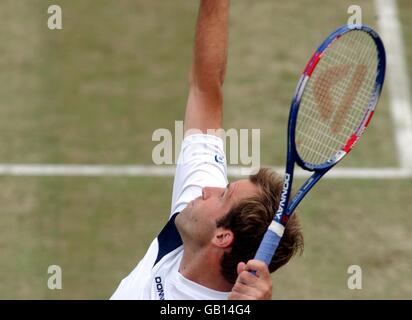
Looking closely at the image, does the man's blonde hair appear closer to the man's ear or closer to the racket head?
the man's ear

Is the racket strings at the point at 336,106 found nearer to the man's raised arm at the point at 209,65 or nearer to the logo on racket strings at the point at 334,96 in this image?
the logo on racket strings at the point at 334,96

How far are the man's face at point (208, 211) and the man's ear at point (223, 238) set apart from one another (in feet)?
0.14

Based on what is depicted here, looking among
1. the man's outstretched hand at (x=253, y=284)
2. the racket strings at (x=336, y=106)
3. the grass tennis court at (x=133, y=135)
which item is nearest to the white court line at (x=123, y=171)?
the grass tennis court at (x=133, y=135)

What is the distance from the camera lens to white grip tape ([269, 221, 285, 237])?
6.28 metres

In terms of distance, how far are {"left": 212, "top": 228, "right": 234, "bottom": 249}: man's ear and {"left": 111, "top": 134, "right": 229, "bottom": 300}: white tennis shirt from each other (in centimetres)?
28

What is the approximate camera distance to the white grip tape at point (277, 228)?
247 inches

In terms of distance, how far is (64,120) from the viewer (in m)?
12.0

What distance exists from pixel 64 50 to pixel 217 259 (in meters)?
7.11

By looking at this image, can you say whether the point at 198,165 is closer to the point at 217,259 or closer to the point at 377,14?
the point at 217,259

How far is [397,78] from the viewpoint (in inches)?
508

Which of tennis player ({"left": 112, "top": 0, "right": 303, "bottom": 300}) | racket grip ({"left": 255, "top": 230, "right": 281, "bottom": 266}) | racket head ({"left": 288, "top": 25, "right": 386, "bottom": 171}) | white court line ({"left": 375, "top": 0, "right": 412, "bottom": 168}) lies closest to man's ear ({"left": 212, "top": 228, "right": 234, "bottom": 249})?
tennis player ({"left": 112, "top": 0, "right": 303, "bottom": 300})

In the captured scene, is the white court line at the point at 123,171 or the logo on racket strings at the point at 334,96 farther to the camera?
the white court line at the point at 123,171

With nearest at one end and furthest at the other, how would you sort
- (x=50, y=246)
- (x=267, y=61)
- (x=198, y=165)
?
(x=198, y=165) → (x=50, y=246) → (x=267, y=61)
